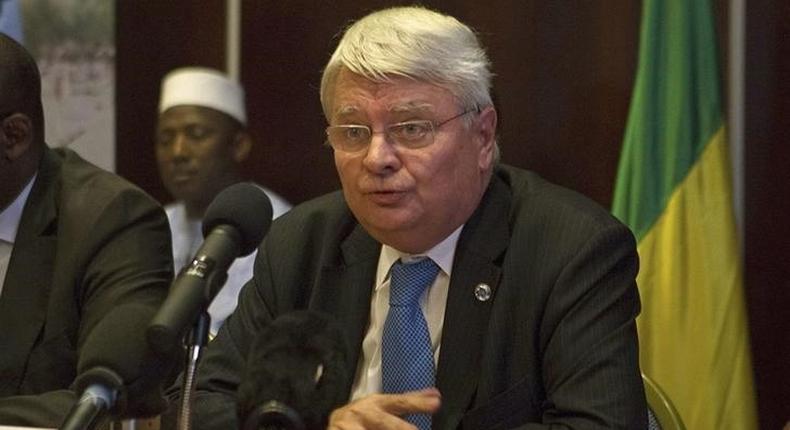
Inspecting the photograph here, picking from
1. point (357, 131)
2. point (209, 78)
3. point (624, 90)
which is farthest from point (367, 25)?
point (209, 78)

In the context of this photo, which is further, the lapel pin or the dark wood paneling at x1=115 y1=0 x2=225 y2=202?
the dark wood paneling at x1=115 y1=0 x2=225 y2=202

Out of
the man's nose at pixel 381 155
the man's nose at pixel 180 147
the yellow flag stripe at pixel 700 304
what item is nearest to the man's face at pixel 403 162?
the man's nose at pixel 381 155

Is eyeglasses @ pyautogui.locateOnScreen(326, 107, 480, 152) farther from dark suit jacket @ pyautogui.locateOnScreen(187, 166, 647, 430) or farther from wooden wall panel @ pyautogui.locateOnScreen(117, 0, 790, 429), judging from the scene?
wooden wall panel @ pyautogui.locateOnScreen(117, 0, 790, 429)

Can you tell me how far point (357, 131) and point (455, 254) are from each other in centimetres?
27

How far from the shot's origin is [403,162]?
230cm

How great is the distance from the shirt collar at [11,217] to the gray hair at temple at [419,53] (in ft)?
2.63

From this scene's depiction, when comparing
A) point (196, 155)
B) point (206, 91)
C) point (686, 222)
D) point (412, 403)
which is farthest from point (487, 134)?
point (196, 155)

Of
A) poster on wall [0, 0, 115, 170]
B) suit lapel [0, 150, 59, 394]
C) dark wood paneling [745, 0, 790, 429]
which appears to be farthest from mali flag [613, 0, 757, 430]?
poster on wall [0, 0, 115, 170]

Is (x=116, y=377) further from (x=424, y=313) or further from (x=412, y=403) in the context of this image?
(x=424, y=313)

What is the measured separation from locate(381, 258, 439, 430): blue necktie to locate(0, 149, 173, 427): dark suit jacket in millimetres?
527

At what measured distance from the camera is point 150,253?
2746 mm

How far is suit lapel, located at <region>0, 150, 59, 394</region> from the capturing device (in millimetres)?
2674

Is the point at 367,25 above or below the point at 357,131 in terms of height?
above

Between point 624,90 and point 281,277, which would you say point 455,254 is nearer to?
point 281,277
